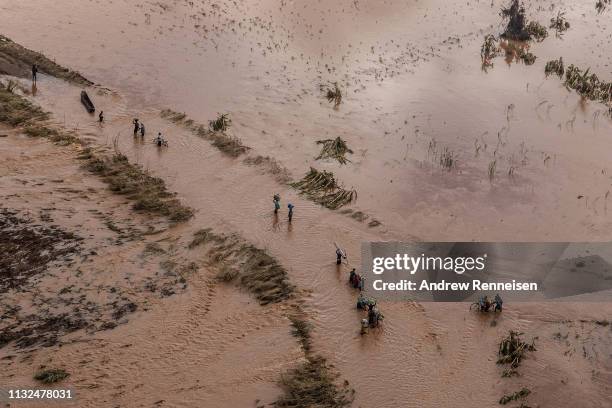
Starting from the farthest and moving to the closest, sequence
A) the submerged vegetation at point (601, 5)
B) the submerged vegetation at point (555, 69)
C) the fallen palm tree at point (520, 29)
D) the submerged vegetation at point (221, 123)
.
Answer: the submerged vegetation at point (601, 5) < the fallen palm tree at point (520, 29) < the submerged vegetation at point (555, 69) < the submerged vegetation at point (221, 123)

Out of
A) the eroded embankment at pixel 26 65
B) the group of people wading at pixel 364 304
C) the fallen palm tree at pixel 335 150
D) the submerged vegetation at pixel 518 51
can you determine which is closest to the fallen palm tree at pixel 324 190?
the fallen palm tree at pixel 335 150

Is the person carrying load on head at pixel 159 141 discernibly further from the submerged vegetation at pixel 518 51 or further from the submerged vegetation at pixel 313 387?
the submerged vegetation at pixel 518 51

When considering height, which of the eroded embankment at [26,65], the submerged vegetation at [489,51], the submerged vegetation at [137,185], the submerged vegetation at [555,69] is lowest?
the submerged vegetation at [137,185]

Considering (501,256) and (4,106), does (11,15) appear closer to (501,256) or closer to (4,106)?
(4,106)

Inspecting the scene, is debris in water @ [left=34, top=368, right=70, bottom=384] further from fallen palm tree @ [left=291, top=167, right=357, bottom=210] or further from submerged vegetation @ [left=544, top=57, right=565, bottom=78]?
submerged vegetation @ [left=544, top=57, right=565, bottom=78]

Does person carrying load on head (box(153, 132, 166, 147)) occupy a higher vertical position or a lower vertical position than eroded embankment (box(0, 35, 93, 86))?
lower

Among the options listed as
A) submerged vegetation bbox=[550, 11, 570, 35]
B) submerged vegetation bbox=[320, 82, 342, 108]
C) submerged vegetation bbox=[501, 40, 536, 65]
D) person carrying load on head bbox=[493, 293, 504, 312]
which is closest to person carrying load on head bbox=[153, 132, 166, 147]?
submerged vegetation bbox=[320, 82, 342, 108]

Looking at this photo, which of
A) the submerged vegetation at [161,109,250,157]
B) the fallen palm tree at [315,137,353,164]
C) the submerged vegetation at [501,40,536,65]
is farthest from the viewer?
the submerged vegetation at [501,40,536,65]

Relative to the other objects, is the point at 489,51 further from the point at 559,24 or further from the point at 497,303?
the point at 497,303
